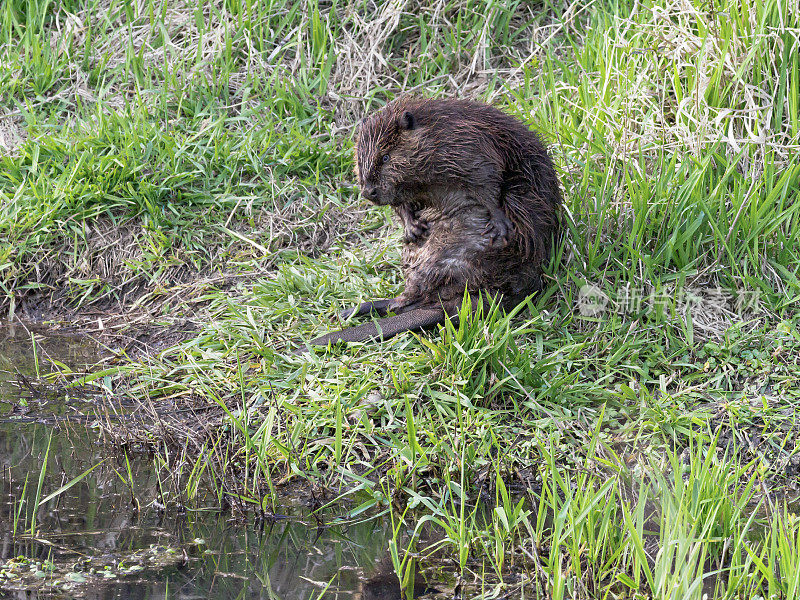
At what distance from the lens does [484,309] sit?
352 cm

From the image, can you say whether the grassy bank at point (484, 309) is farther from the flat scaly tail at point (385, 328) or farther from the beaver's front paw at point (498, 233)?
the beaver's front paw at point (498, 233)

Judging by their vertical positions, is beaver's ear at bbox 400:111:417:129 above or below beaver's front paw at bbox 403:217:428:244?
above

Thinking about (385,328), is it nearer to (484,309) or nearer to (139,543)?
(484,309)

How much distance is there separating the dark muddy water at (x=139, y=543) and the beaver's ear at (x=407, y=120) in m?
1.45

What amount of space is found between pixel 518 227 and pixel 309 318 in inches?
36.6

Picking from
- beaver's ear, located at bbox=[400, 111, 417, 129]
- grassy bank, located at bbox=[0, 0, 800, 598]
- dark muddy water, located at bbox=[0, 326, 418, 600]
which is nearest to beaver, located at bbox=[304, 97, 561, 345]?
beaver's ear, located at bbox=[400, 111, 417, 129]

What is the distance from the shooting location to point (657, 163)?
13.1 feet

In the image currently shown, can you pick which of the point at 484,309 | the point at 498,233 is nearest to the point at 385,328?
the point at 484,309

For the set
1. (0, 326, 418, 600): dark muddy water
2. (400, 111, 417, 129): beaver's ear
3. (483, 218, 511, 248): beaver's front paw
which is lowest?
(0, 326, 418, 600): dark muddy water

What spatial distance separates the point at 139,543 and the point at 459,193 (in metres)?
1.72

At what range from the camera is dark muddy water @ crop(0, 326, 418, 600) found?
2.32 metres

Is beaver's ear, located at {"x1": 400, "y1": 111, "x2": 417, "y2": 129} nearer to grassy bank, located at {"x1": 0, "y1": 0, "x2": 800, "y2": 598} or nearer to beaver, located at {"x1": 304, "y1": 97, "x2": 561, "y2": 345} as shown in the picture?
beaver, located at {"x1": 304, "y1": 97, "x2": 561, "y2": 345}

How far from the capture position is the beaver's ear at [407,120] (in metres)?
3.42

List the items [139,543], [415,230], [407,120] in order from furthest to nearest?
[415,230] < [407,120] < [139,543]
